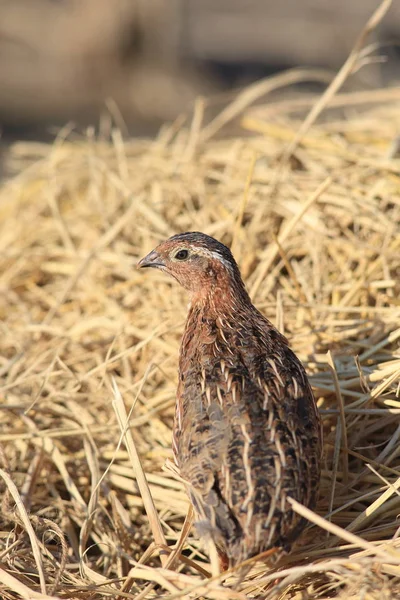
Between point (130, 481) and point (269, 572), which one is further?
point (130, 481)

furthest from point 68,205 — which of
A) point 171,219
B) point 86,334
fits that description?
point 86,334

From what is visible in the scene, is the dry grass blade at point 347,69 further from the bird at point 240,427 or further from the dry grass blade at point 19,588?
the dry grass blade at point 19,588

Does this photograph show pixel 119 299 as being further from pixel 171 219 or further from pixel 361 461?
pixel 361 461

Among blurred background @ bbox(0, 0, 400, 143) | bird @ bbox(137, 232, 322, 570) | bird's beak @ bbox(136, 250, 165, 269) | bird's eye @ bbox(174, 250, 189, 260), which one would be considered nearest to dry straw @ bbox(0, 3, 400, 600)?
bird @ bbox(137, 232, 322, 570)

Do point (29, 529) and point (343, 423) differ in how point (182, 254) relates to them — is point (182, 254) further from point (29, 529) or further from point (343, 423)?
point (29, 529)

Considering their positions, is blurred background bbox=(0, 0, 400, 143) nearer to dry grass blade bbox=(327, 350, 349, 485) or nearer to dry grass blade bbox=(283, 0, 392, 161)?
dry grass blade bbox=(283, 0, 392, 161)

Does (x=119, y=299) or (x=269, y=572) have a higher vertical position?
(x=119, y=299)

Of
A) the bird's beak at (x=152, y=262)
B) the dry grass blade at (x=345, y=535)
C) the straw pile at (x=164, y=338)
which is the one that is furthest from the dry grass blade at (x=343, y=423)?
the bird's beak at (x=152, y=262)
